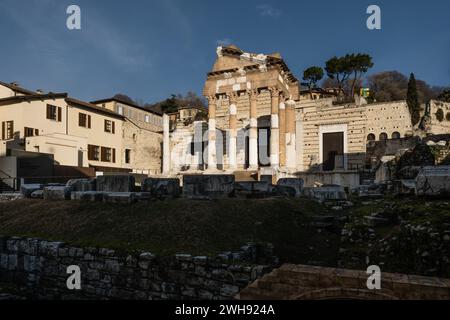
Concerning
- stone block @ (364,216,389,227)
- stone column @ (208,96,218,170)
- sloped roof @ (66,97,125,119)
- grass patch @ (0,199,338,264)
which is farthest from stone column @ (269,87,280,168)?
sloped roof @ (66,97,125,119)

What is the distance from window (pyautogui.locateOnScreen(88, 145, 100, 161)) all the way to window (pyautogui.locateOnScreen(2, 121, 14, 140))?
6972mm

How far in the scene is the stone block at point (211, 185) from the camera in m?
11.5

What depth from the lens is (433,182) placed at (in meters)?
7.79

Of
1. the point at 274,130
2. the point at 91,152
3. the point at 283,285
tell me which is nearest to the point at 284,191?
the point at 283,285

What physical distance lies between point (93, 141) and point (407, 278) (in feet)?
115

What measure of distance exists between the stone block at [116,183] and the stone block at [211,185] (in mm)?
1994

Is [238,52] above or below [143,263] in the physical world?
above

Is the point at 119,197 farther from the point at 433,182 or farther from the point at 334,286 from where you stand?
the point at 433,182

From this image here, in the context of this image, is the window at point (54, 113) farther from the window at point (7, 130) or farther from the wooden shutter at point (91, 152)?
the wooden shutter at point (91, 152)

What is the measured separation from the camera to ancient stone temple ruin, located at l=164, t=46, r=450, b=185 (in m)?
25.8

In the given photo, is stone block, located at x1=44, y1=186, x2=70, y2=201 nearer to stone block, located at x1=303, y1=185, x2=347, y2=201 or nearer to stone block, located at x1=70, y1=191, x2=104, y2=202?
stone block, located at x1=70, y1=191, x2=104, y2=202

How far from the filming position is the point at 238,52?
26.9m
